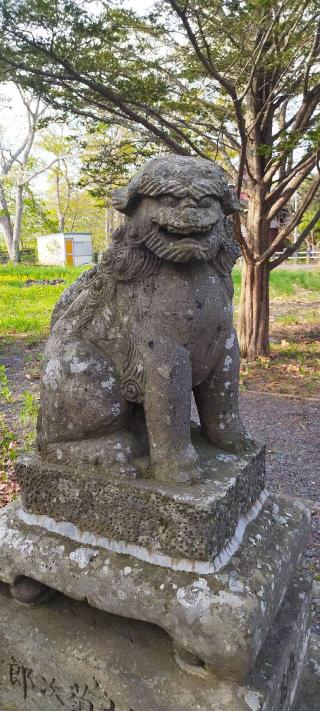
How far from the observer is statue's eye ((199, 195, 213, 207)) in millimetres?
1562

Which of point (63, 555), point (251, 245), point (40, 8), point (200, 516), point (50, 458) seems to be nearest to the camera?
point (200, 516)

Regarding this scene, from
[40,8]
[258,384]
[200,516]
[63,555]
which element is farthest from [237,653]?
[40,8]

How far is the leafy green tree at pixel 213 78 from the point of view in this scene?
4996 mm

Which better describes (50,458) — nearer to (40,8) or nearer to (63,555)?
(63,555)

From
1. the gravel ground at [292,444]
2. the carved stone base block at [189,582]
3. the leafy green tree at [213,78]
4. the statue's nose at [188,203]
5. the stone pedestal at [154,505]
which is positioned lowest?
the gravel ground at [292,444]

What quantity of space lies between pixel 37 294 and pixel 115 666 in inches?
429

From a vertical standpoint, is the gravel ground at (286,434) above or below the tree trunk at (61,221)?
below

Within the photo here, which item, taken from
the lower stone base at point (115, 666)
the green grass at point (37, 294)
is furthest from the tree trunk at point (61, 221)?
the lower stone base at point (115, 666)

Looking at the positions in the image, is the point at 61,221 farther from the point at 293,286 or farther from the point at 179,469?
the point at 179,469

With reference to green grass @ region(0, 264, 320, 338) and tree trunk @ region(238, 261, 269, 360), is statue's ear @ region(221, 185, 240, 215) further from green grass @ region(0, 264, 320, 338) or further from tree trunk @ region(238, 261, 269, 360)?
green grass @ region(0, 264, 320, 338)

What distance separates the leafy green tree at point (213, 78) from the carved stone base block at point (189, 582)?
4.27m

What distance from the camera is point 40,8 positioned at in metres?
4.88

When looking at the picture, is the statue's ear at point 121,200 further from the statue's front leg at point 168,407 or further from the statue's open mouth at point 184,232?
the statue's front leg at point 168,407

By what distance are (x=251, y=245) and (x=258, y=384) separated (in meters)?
1.72
